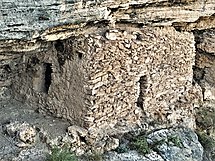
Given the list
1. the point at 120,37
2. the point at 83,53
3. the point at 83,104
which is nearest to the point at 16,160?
the point at 83,104

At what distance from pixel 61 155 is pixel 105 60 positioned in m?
1.49

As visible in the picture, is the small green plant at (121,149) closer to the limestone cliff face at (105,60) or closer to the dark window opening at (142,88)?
the limestone cliff face at (105,60)

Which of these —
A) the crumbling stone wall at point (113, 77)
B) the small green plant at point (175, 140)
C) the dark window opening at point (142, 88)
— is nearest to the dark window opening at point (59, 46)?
the crumbling stone wall at point (113, 77)

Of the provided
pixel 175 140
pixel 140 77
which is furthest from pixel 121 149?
pixel 140 77

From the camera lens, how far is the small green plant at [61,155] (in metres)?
6.74

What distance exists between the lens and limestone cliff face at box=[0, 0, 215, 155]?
6.36 m

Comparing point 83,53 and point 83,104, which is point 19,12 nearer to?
point 83,53

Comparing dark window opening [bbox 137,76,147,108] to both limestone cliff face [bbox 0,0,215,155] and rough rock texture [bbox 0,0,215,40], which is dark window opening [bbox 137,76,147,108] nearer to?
limestone cliff face [bbox 0,0,215,155]

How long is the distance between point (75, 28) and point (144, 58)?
1485mm

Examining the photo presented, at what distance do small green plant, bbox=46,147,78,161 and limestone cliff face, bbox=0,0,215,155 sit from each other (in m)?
0.54

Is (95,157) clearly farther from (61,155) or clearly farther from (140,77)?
(140,77)

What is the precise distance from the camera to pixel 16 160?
6.92 m

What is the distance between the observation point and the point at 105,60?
7227mm

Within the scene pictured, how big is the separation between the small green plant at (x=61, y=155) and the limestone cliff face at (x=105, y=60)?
54 cm
